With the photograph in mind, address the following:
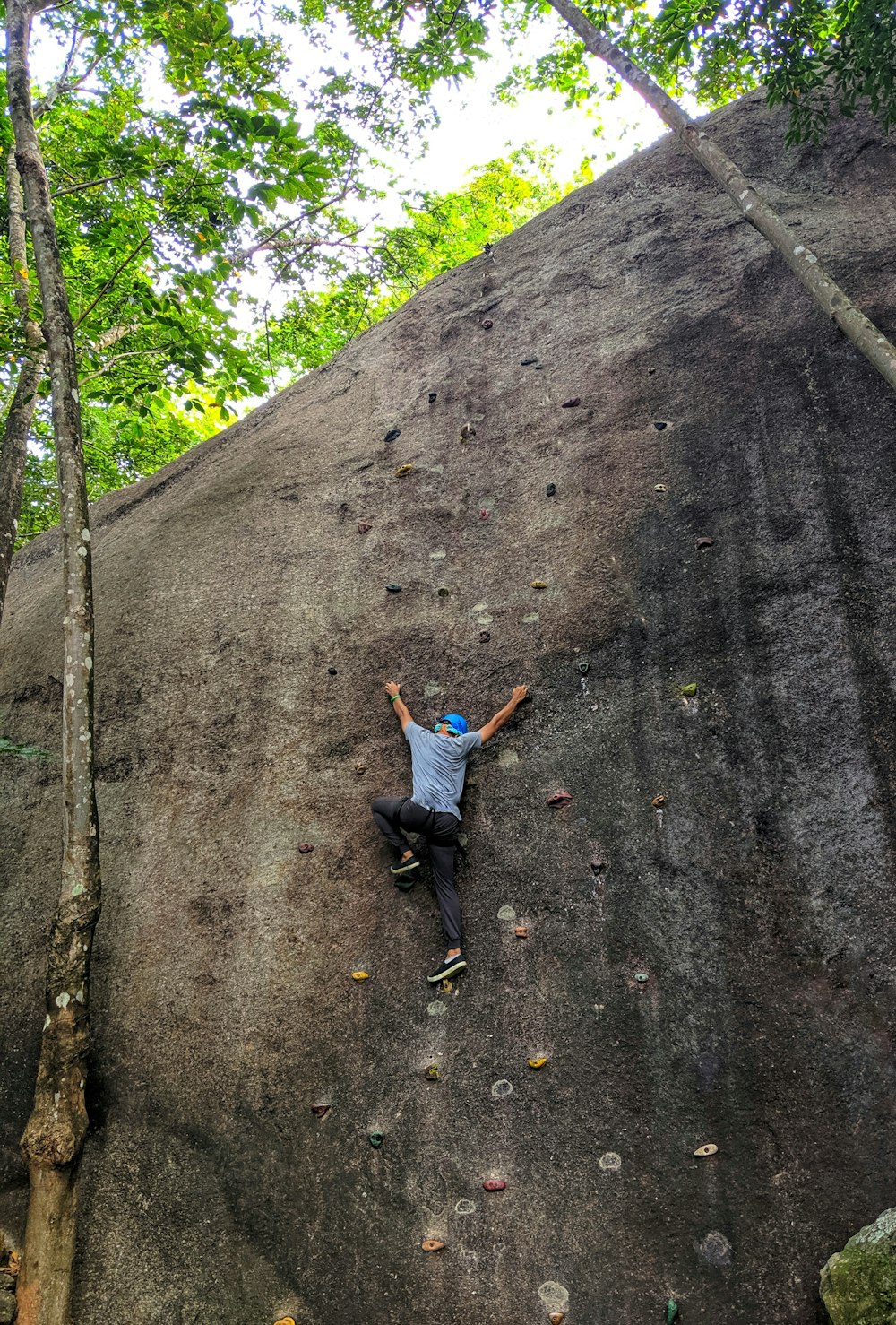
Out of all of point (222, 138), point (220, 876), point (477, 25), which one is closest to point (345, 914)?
point (220, 876)

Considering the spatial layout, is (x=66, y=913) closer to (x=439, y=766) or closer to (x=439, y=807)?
(x=439, y=807)

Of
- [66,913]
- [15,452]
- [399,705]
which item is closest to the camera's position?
[66,913]

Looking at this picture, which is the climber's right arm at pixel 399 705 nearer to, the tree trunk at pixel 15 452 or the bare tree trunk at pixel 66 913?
the bare tree trunk at pixel 66 913

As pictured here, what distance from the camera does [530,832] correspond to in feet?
17.9

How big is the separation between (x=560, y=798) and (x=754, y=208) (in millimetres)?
4777

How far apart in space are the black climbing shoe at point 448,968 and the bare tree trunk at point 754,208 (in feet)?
14.6

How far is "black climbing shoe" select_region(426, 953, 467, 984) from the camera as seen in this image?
5.00 meters

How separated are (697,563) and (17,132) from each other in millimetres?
6983

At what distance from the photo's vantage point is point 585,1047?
4.60 metres

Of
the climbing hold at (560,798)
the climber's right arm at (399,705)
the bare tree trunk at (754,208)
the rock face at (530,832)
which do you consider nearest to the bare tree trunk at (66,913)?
the rock face at (530,832)

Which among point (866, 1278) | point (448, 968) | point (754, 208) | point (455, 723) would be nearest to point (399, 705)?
point (455, 723)

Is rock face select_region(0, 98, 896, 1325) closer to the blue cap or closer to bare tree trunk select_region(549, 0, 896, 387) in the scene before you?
the blue cap

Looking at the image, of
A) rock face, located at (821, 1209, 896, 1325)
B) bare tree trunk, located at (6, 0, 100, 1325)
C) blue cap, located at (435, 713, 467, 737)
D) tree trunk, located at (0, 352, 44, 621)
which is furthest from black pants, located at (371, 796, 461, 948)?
tree trunk, located at (0, 352, 44, 621)

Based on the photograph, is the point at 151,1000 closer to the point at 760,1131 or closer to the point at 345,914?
the point at 345,914
